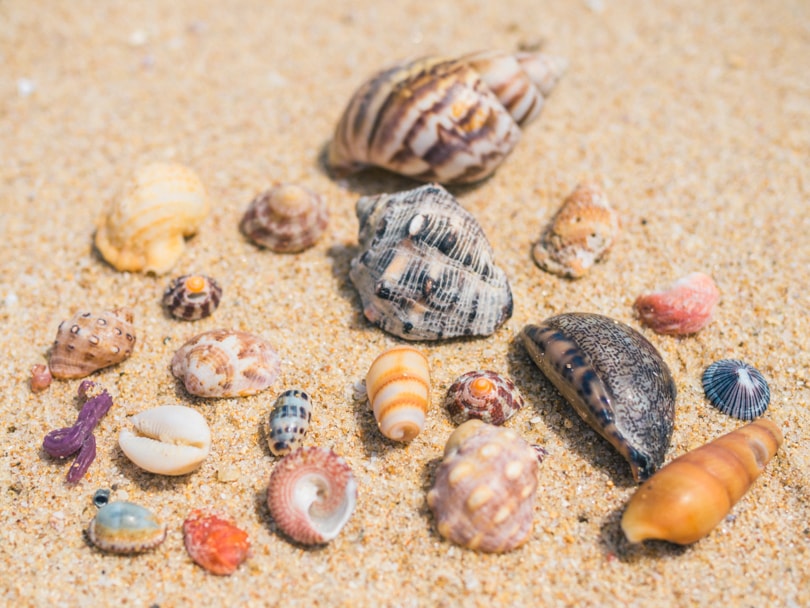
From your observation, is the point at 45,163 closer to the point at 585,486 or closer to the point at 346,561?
the point at 346,561

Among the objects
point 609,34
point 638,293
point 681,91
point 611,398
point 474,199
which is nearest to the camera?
point 611,398

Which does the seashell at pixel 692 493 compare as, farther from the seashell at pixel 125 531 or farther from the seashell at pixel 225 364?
the seashell at pixel 125 531

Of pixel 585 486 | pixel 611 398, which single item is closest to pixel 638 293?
pixel 611 398

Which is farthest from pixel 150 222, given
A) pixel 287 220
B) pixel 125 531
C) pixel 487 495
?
pixel 487 495

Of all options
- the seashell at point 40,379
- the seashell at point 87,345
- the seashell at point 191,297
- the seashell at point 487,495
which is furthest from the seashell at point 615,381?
the seashell at point 40,379

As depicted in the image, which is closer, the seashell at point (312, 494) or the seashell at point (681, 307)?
the seashell at point (312, 494)

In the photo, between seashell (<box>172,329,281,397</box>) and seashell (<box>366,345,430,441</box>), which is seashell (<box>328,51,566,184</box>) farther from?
seashell (<box>172,329,281,397</box>)

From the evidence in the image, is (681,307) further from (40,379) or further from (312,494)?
(40,379)
